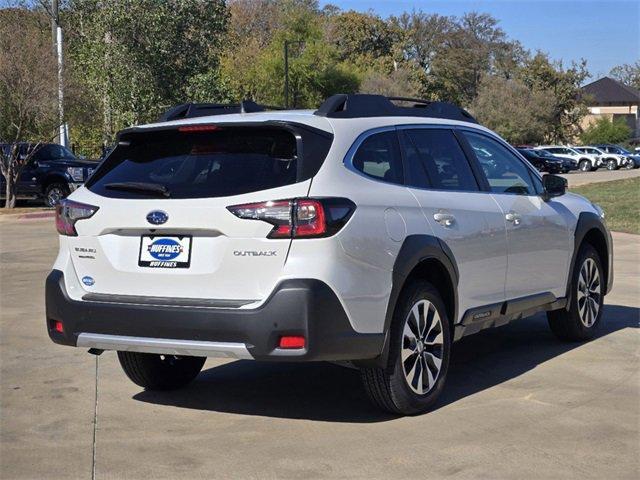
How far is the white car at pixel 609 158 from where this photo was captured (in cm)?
5975

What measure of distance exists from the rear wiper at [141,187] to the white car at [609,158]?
187 ft

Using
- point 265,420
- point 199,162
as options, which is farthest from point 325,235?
point 265,420

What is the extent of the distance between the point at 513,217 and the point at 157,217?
2732 mm

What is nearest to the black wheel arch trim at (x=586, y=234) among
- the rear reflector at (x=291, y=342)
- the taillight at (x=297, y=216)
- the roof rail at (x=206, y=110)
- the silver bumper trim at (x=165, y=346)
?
the roof rail at (x=206, y=110)

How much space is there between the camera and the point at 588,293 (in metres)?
8.01

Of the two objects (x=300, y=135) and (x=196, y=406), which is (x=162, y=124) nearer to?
(x=300, y=135)

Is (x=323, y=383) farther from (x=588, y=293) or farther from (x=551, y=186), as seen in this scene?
(x=588, y=293)

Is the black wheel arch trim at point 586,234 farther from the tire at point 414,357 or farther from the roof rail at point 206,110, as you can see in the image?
the roof rail at point 206,110

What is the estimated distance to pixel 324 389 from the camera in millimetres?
6523

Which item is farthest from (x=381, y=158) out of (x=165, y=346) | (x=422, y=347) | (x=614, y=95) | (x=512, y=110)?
(x=614, y=95)

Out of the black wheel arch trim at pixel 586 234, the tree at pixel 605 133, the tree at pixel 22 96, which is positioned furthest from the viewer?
the tree at pixel 605 133

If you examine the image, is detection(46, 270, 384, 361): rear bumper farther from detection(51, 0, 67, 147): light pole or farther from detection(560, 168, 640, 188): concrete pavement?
detection(560, 168, 640, 188): concrete pavement

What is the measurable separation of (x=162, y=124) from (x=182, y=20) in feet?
101

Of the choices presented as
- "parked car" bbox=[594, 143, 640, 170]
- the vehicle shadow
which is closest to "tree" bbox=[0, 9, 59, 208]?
the vehicle shadow
